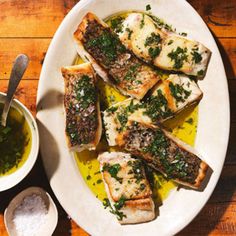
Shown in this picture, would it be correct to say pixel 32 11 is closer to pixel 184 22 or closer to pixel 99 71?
pixel 99 71

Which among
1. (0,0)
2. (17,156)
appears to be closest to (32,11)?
(0,0)

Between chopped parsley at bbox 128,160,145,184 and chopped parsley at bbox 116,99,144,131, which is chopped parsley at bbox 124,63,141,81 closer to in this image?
chopped parsley at bbox 116,99,144,131

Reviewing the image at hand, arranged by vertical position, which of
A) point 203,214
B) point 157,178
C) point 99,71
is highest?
point 99,71

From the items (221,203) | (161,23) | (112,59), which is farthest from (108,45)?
(221,203)

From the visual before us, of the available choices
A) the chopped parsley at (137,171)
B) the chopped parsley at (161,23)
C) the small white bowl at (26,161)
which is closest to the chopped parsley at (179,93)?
the chopped parsley at (161,23)

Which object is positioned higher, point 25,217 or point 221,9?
point 221,9

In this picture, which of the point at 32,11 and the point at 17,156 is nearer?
the point at 17,156

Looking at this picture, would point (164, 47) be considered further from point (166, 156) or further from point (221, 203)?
point (221, 203)
